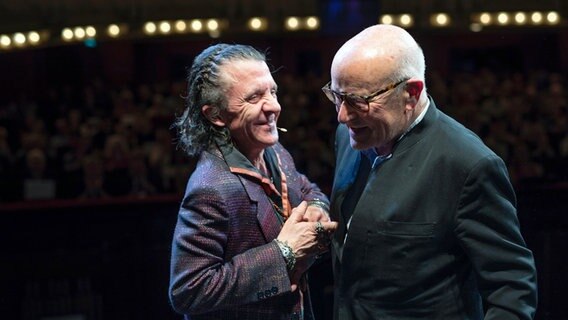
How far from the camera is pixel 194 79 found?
1616mm

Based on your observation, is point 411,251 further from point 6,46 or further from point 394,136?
point 6,46

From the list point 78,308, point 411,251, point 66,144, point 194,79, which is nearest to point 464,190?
point 411,251

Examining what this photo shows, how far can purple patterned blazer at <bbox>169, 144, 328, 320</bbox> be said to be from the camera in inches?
59.5

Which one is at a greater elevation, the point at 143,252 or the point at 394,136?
the point at 394,136

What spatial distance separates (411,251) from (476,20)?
7187 mm

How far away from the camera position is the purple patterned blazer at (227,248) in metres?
1.51

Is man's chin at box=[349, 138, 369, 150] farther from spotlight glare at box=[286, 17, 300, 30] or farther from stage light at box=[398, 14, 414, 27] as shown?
spotlight glare at box=[286, 17, 300, 30]

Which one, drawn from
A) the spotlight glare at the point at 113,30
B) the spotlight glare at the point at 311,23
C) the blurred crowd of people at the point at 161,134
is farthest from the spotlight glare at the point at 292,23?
the spotlight glare at the point at 113,30

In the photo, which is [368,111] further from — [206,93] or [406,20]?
[406,20]

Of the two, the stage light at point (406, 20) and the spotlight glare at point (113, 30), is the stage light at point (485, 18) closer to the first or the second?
the stage light at point (406, 20)

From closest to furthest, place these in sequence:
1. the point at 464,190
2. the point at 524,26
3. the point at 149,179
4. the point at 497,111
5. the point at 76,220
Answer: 1. the point at 464,190
2. the point at 76,220
3. the point at 149,179
4. the point at 497,111
5. the point at 524,26

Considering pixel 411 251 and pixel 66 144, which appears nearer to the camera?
pixel 411 251

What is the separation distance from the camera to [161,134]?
521 centimetres

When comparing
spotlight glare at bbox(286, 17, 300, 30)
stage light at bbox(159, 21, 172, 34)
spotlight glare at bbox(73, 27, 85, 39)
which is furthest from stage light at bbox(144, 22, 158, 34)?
spotlight glare at bbox(286, 17, 300, 30)
